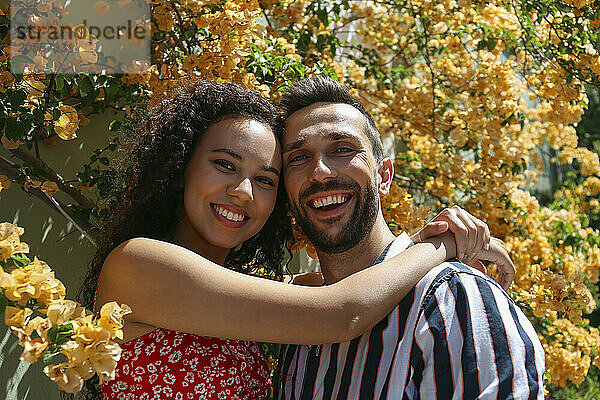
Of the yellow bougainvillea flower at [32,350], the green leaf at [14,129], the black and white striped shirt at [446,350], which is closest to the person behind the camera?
the yellow bougainvillea flower at [32,350]

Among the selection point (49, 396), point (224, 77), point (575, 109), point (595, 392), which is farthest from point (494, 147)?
point (595, 392)

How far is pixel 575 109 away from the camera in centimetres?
348

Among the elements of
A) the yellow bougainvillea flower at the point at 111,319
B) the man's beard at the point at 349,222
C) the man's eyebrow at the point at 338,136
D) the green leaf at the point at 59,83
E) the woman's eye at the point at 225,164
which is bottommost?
the man's beard at the point at 349,222

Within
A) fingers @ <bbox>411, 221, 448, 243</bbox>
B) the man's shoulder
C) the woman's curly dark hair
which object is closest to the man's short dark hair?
the woman's curly dark hair

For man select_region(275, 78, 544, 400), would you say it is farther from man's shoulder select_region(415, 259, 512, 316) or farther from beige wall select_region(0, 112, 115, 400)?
beige wall select_region(0, 112, 115, 400)

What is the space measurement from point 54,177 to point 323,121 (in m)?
1.04

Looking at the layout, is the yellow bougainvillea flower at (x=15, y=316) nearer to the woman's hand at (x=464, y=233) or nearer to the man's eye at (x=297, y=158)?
the man's eye at (x=297, y=158)

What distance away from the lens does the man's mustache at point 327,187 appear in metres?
1.97

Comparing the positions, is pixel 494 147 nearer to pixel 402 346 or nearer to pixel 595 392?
pixel 402 346

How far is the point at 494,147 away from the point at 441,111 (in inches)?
17.8

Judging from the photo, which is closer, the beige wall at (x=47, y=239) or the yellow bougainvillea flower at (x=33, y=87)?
the yellow bougainvillea flower at (x=33, y=87)

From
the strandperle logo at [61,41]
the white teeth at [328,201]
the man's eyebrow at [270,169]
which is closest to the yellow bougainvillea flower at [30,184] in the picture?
the strandperle logo at [61,41]

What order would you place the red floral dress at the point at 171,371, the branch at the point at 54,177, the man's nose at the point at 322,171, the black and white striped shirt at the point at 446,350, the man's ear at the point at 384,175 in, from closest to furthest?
the black and white striped shirt at the point at 446,350
the red floral dress at the point at 171,371
the man's nose at the point at 322,171
the man's ear at the point at 384,175
the branch at the point at 54,177

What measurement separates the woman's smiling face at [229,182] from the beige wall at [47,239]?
842 mm
